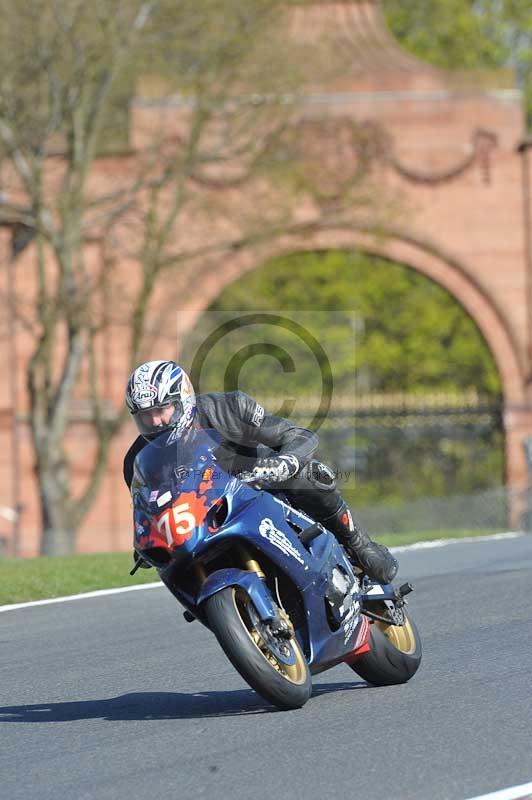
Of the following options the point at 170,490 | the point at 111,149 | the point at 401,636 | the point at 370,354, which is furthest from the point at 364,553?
the point at 370,354

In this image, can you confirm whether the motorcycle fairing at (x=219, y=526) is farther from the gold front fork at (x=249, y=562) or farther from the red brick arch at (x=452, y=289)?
the red brick arch at (x=452, y=289)

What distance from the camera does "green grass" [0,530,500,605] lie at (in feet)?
40.5

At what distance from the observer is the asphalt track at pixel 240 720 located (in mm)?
5609

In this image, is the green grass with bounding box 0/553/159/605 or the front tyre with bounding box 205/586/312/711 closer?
the front tyre with bounding box 205/586/312/711

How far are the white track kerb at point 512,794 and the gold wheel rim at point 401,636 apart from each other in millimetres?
2177

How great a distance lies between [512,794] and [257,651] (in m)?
1.43

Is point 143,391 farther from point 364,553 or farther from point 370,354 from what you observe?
point 370,354

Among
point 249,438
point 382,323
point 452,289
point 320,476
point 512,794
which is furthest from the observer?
point 382,323

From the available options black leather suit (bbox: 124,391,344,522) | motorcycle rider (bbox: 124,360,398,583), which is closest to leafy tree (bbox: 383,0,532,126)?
motorcycle rider (bbox: 124,360,398,583)

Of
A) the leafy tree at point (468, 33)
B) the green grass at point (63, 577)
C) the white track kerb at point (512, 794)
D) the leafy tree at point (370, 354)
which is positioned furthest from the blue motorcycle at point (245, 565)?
the leafy tree at point (468, 33)

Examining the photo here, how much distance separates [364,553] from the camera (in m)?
7.56

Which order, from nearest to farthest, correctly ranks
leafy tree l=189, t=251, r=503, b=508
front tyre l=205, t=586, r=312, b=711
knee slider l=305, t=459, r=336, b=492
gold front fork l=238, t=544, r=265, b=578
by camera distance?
1. front tyre l=205, t=586, r=312, b=711
2. gold front fork l=238, t=544, r=265, b=578
3. knee slider l=305, t=459, r=336, b=492
4. leafy tree l=189, t=251, r=503, b=508

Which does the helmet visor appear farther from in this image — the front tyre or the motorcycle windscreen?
the front tyre

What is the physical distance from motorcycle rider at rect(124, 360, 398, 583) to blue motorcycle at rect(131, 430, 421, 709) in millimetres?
83
